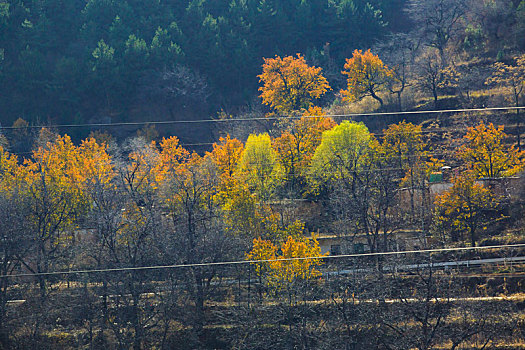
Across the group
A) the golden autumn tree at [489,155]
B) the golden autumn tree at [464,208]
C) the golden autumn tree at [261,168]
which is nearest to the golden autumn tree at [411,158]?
the golden autumn tree at [464,208]

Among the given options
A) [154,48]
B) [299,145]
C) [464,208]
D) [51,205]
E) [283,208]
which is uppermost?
[154,48]

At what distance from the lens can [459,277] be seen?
26.2 metres

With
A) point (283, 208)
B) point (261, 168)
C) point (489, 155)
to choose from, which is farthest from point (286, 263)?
point (489, 155)

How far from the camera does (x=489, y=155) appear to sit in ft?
110

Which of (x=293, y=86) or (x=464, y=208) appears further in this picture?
(x=293, y=86)

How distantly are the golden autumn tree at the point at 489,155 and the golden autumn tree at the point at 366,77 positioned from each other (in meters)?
12.3

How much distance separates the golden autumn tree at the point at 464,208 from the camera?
3020cm

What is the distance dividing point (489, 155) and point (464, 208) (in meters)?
4.46

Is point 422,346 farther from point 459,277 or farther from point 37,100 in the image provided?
point 37,100

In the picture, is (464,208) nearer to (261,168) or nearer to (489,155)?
(489,155)

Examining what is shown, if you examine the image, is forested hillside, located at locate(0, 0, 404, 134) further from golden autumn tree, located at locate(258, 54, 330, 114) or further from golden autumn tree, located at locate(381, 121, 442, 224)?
golden autumn tree, located at locate(381, 121, 442, 224)

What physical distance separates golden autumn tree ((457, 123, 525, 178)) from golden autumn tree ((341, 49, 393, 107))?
1225 cm

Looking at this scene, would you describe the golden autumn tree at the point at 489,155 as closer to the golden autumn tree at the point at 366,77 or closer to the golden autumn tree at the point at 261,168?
the golden autumn tree at the point at 261,168

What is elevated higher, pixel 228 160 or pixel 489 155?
pixel 228 160
